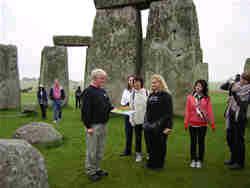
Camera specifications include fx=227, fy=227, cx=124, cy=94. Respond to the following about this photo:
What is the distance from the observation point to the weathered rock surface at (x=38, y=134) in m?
4.52

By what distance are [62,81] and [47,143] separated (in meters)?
8.21

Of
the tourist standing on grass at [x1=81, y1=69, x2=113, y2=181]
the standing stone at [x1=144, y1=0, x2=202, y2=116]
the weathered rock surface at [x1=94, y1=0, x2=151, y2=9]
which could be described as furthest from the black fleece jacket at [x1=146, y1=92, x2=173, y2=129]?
the weathered rock surface at [x1=94, y1=0, x2=151, y2=9]

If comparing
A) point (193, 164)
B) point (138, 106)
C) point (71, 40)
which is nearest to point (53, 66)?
point (71, 40)

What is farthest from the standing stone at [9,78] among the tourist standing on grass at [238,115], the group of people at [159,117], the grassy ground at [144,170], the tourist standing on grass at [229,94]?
the tourist standing on grass at [238,115]

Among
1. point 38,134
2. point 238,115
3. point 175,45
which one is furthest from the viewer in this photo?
point 175,45

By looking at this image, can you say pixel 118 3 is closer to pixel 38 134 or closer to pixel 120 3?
pixel 120 3

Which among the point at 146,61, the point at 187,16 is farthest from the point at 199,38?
the point at 146,61

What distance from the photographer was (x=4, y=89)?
36.0ft

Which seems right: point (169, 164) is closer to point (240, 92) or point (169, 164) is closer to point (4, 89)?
point (240, 92)

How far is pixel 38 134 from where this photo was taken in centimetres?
459

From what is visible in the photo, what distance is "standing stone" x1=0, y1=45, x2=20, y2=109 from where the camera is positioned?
1096 centimetres

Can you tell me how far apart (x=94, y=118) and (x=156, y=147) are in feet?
3.53

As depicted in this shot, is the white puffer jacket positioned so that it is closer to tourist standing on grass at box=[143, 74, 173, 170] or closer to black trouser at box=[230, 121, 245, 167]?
tourist standing on grass at box=[143, 74, 173, 170]

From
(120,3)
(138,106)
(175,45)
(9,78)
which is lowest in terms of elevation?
(138,106)
